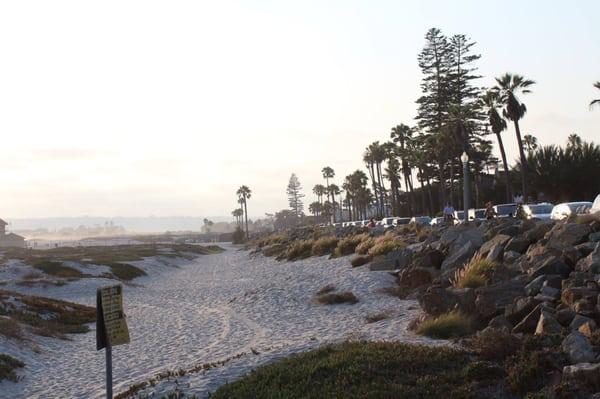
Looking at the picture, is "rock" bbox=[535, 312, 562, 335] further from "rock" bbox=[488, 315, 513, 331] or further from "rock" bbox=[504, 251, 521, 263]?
"rock" bbox=[504, 251, 521, 263]

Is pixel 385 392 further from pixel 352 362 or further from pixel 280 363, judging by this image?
pixel 280 363

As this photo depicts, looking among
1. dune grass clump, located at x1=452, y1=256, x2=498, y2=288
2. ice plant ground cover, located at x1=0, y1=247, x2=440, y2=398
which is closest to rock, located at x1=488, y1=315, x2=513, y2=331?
ice plant ground cover, located at x1=0, y1=247, x2=440, y2=398

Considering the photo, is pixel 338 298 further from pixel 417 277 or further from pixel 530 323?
pixel 530 323

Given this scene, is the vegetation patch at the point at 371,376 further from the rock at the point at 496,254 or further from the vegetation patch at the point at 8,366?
the rock at the point at 496,254

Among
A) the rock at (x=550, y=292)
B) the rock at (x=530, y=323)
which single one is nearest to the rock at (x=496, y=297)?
the rock at (x=550, y=292)

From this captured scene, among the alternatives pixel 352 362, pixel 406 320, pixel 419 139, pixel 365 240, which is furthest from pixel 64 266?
pixel 419 139

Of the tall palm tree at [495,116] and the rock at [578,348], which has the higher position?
the tall palm tree at [495,116]

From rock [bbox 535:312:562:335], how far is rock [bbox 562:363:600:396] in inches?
66.7

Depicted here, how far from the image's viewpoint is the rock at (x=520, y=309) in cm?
1092

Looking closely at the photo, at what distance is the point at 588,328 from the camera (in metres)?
9.16

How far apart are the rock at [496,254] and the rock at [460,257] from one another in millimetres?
1197

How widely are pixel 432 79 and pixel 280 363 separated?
6714cm

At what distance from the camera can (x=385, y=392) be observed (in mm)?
7875

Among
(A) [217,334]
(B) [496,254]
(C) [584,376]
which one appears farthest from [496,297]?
(A) [217,334]
